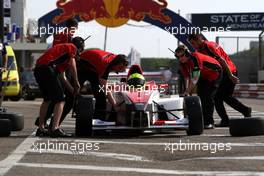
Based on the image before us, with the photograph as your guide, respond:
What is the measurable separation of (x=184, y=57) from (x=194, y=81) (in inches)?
17.2

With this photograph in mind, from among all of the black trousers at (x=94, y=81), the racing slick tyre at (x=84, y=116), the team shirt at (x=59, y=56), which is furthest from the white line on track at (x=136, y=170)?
the black trousers at (x=94, y=81)

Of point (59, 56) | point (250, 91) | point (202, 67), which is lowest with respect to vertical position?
point (250, 91)

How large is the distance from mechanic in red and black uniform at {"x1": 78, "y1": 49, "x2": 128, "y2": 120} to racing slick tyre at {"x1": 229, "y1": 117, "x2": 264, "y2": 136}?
1.84m

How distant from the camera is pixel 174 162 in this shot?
8.20 m

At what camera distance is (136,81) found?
1209cm

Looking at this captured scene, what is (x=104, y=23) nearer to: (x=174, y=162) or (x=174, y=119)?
(x=174, y=119)

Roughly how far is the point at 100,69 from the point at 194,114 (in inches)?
67.2

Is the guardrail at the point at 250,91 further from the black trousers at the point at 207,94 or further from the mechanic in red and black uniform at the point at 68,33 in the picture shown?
the mechanic in red and black uniform at the point at 68,33

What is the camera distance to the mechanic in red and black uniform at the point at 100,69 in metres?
11.6

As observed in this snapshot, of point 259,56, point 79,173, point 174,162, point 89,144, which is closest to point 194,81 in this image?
point 89,144

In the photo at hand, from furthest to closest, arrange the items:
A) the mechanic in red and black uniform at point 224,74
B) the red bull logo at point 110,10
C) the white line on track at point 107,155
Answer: the red bull logo at point 110,10, the mechanic in red and black uniform at point 224,74, the white line on track at point 107,155

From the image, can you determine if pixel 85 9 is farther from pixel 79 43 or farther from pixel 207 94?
pixel 79 43

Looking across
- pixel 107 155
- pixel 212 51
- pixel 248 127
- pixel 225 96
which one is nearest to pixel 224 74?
pixel 225 96

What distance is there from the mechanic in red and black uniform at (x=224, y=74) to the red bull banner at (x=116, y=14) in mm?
17633
